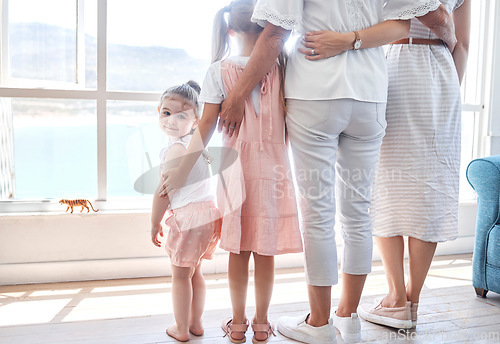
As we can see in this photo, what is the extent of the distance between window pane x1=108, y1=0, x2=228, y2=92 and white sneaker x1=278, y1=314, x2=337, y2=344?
1371 millimetres

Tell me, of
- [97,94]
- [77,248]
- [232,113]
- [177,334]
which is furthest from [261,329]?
[97,94]

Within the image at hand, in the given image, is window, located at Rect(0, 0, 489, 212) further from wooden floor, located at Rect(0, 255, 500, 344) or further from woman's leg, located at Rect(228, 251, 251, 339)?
woman's leg, located at Rect(228, 251, 251, 339)

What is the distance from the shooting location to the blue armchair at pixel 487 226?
1.97 m

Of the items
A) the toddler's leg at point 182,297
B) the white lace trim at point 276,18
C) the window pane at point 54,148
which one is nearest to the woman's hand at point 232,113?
the white lace trim at point 276,18

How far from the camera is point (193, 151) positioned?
59.7 inches

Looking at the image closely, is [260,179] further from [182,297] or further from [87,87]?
[87,87]

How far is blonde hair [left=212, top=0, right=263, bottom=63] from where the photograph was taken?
1.47 metres

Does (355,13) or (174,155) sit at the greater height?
(355,13)

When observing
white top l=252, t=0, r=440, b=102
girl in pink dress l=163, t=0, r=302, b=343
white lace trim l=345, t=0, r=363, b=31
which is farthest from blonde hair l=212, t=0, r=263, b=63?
white lace trim l=345, t=0, r=363, b=31

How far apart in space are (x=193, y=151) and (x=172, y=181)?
0.41 ft

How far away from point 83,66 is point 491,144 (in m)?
2.47

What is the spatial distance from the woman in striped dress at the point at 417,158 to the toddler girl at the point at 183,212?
64 cm

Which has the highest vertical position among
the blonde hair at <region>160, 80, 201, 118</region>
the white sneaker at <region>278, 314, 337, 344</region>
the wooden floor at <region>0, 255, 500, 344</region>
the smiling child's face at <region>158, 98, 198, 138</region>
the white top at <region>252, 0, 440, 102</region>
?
the white top at <region>252, 0, 440, 102</region>

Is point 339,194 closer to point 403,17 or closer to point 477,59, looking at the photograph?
point 403,17
